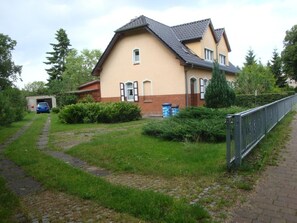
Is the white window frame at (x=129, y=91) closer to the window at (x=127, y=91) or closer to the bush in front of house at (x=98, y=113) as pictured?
the window at (x=127, y=91)

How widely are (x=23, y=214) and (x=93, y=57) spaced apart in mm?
61453

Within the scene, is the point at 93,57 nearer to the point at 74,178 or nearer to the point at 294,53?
the point at 294,53

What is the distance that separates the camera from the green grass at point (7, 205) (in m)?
3.86

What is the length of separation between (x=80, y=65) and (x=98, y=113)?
46.1 metres

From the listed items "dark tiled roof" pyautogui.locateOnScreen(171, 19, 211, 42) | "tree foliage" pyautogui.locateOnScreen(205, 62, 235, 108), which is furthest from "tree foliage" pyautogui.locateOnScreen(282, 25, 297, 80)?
"tree foliage" pyautogui.locateOnScreen(205, 62, 235, 108)

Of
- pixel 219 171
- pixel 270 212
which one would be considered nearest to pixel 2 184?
pixel 219 171

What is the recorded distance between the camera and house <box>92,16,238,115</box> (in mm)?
21156

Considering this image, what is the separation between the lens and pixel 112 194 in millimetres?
4500

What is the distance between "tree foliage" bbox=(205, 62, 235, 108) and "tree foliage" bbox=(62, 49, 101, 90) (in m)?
45.2

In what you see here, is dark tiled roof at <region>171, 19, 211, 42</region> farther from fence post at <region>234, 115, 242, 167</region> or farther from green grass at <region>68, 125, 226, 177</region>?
fence post at <region>234, 115, 242, 167</region>

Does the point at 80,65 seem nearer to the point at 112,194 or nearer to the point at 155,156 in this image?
the point at 155,156

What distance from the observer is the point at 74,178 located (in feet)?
17.7

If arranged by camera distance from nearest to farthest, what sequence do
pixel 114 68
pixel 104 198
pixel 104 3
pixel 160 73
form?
1. pixel 104 198
2. pixel 104 3
3. pixel 160 73
4. pixel 114 68

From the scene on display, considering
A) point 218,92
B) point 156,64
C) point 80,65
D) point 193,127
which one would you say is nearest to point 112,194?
point 193,127
